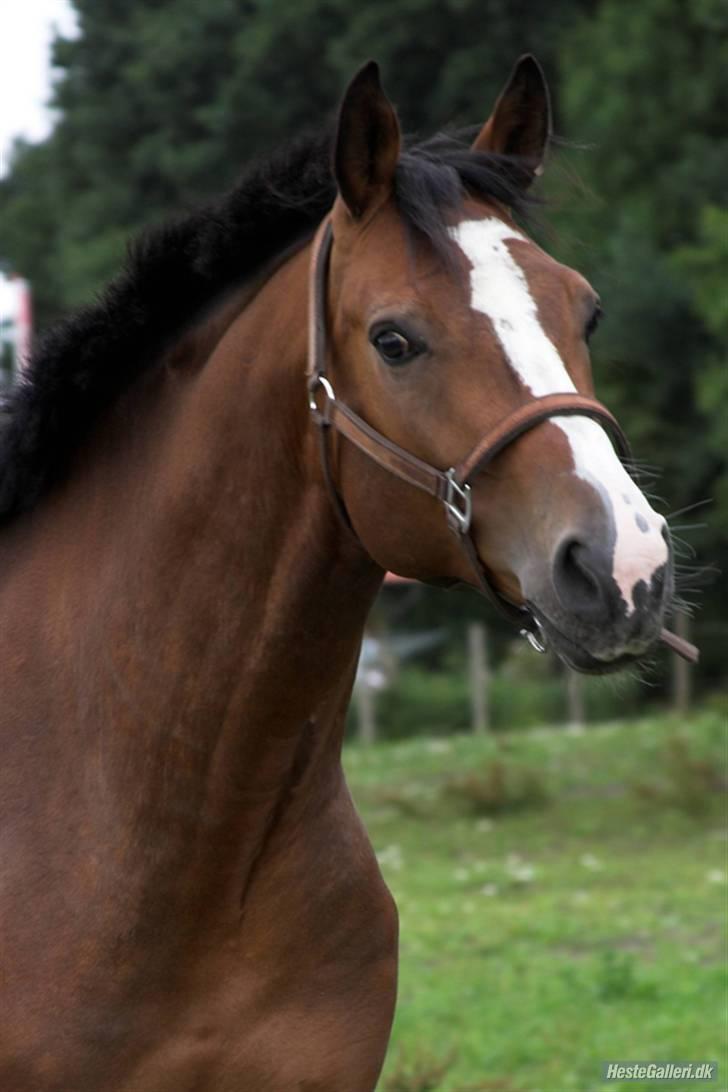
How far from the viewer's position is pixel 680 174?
60.5 ft

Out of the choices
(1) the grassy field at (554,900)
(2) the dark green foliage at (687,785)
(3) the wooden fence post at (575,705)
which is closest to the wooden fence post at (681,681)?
(3) the wooden fence post at (575,705)

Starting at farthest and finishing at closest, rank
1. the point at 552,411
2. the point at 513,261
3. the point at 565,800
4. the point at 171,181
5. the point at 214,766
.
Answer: the point at 171,181
the point at 565,800
the point at 214,766
the point at 513,261
the point at 552,411

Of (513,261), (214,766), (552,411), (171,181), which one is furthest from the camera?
(171,181)

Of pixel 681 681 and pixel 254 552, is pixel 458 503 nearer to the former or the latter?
pixel 254 552

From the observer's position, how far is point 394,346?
2.86 m

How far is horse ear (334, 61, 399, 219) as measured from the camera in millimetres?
2906

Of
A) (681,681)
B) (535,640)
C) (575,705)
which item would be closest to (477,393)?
(535,640)

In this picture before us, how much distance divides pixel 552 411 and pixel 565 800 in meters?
9.82

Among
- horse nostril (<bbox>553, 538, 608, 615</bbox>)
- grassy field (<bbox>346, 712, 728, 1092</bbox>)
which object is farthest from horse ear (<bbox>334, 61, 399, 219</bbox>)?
grassy field (<bbox>346, 712, 728, 1092</bbox>)

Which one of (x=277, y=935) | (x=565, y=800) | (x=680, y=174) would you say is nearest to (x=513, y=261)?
(x=277, y=935)

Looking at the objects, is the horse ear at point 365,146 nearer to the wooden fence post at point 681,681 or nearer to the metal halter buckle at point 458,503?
the metal halter buckle at point 458,503

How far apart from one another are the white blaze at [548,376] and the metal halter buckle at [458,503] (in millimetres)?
213

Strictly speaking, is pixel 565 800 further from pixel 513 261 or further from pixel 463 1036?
pixel 513 261

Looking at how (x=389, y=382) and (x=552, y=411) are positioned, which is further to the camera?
(x=389, y=382)
